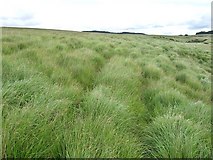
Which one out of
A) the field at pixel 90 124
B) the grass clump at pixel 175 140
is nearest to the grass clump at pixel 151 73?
the field at pixel 90 124

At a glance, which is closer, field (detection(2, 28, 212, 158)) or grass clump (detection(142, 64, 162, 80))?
field (detection(2, 28, 212, 158))

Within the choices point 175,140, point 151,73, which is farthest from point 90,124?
point 151,73

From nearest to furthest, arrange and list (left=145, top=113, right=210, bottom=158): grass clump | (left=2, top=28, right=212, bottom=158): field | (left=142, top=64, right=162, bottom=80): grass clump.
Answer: (left=2, top=28, right=212, bottom=158): field → (left=145, top=113, right=210, bottom=158): grass clump → (left=142, top=64, right=162, bottom=80): grass clump

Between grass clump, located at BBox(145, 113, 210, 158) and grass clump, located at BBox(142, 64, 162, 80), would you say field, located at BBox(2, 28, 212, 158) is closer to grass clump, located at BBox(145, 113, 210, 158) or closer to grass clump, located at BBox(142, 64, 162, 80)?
grass clump, located at BBox(145, 113, 210, 158)

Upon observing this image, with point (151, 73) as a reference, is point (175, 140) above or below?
above

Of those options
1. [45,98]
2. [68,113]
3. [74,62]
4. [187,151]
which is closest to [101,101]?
[68,113]

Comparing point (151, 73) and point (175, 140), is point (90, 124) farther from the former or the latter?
point (151, 73)

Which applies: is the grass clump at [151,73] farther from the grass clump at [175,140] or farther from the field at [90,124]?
the grass clump at [175,140]

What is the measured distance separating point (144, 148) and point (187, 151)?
668mm

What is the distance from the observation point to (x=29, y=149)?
299 centimetres

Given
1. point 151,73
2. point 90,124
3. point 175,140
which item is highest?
point 90,124

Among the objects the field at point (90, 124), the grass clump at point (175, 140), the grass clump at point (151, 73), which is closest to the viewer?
the field at point (90, 124)

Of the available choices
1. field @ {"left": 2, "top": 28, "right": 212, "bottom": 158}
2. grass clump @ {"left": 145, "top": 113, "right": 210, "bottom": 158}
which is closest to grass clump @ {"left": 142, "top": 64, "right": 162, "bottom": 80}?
field @ {"left": 2, "top": 28, "right": 212, "bottom": 158}

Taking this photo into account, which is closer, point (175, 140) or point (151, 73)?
point (175, 140)
